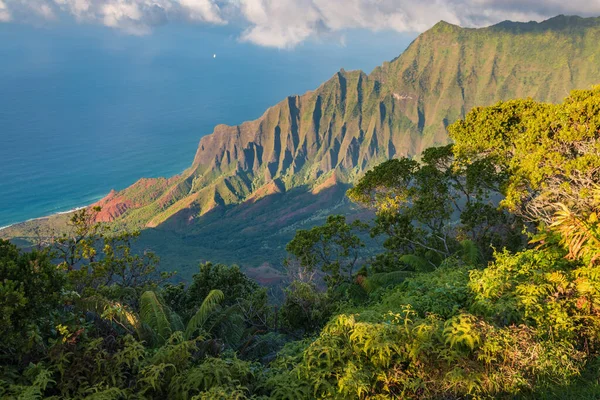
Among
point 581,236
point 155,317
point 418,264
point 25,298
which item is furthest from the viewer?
point 418,264

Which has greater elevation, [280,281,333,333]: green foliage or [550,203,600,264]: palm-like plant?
[550,203,600,264]: palm-like plant

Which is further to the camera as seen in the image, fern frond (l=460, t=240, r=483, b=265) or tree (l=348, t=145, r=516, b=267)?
tree (l=348, t=145, r=516, b=267)

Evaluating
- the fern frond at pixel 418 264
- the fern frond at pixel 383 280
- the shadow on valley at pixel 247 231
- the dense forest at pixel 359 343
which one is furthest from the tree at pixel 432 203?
the shadow on valley at pixel 247 231

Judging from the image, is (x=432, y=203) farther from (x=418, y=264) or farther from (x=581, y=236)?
(x=581, y=236)

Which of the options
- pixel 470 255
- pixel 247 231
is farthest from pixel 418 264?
pixel 247 231

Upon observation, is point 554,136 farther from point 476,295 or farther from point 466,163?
point 476,295

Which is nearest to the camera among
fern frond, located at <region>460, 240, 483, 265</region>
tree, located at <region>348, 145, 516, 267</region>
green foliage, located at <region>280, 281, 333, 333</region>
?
green foliage, located at <region>280, 281, 333, 333</region>

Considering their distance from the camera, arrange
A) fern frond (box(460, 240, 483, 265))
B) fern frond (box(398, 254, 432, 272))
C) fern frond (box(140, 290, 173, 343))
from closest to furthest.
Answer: fern frond (box(140, 290, 173, 343)), fern frond (box(460, 240, 483, 265)), fern frond (box(398, 254, 432, 272))

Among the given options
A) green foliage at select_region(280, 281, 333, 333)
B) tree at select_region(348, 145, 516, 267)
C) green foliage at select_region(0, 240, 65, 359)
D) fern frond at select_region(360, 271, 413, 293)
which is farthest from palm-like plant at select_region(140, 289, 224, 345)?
tree at select_region(348, 145, 516, 267)

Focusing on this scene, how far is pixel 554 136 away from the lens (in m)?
13.2

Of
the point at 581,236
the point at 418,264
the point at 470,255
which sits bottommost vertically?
the point at 418,264

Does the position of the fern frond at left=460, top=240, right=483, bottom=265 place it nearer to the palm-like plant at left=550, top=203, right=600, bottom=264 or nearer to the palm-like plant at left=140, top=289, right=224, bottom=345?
the palm-like plant at left=550, top=203, right=600, bottom=264

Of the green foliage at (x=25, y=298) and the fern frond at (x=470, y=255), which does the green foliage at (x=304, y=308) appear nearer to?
the fern frond at (x=470, y=255)

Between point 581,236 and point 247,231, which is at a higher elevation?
point 581,236
